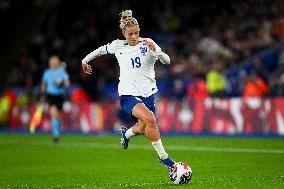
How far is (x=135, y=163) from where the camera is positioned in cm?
1560

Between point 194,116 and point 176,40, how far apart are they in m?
6.10

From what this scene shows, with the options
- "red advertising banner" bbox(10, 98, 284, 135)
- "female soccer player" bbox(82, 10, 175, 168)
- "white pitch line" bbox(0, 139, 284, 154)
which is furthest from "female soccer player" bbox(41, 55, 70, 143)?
"female soccer player" bbox(82, 10, 175, 168)

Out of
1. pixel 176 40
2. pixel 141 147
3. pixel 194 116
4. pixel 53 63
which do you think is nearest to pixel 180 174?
pixel 141 147

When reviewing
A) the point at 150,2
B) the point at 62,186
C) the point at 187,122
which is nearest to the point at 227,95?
the point at 187,122

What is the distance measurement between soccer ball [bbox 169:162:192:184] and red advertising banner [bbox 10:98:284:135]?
12112mm

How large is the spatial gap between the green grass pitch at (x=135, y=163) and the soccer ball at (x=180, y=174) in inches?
5.5

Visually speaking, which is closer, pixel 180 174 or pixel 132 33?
pixel 180 174

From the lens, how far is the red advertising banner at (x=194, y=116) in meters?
23.8

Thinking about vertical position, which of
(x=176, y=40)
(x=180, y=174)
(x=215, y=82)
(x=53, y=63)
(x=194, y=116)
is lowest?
(x=180, y=174)

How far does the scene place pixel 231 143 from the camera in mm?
20609

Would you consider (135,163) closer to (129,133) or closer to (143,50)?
(129,133)

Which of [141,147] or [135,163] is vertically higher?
[141,147]

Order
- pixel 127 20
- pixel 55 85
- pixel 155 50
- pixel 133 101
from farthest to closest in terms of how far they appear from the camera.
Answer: pixel 55 85 < pixel 133 101 < pixel 127 20 < pixel 155 50

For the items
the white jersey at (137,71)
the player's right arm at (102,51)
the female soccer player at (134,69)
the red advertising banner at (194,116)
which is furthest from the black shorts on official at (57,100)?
the white jersey at (137,71)
